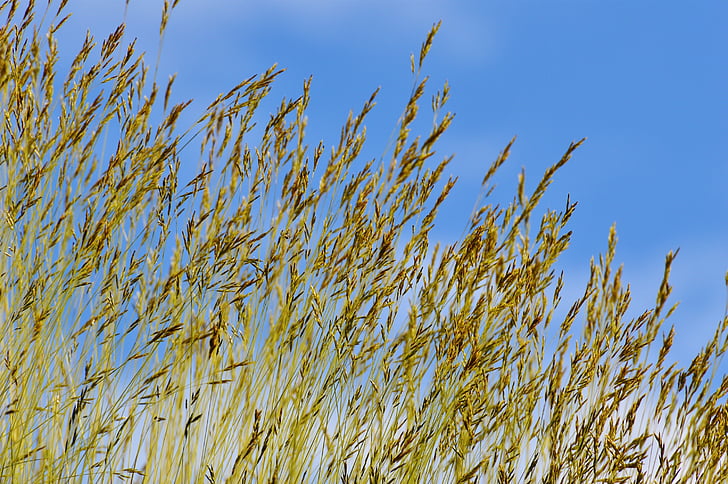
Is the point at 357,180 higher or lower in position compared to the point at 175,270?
higher

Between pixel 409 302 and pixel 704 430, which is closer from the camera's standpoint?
pixel 409 302

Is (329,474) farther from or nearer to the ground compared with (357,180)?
nearer to the ground

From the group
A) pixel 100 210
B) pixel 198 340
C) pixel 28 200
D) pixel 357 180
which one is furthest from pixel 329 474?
pixel 28 200

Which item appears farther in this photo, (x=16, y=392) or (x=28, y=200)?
(x=28, y=200)

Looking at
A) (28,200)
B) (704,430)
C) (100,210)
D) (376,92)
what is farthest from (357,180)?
(704,430)

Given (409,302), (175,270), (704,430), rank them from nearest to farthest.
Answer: (175,270) → (409,302) → (704,430)

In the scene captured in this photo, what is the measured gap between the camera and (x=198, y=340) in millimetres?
2348

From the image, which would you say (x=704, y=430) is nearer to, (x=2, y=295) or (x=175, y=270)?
(x=175, y=270)

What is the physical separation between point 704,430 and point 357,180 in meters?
1.38

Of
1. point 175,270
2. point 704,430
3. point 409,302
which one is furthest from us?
point 704,430

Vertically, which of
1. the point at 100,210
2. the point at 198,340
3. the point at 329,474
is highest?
the point at 100,210

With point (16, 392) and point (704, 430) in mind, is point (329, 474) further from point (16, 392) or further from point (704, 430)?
point (704, 430)

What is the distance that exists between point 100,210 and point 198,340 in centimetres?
56

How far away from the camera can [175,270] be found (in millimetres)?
2311
